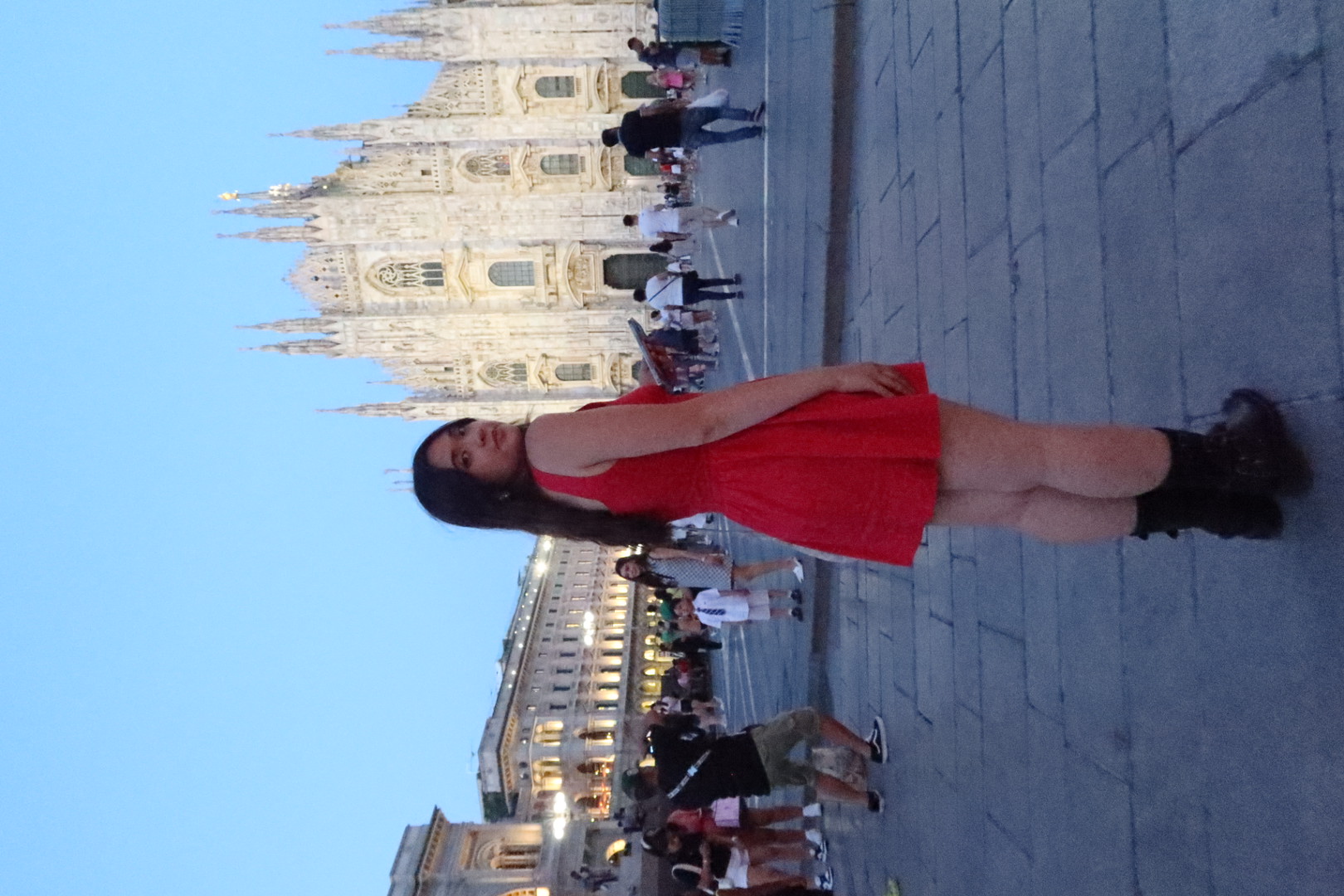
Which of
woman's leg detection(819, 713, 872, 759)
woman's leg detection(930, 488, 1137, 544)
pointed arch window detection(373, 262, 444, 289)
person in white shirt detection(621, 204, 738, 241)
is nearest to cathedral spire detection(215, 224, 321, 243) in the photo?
pointed arch window detection(373, 262, 444, 289)

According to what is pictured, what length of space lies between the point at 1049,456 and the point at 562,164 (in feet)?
74.6

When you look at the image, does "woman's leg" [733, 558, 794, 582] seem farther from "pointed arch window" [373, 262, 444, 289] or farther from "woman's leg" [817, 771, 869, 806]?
"pointed arch window" [373, 262, 444, 289]

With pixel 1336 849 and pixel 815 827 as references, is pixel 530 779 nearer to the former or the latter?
pixel 815 827

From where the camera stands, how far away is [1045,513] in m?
2.50

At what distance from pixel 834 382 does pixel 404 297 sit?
2352cm

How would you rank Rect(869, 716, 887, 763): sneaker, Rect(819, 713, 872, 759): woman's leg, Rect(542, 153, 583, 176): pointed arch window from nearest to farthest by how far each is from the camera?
Rect(869, 716, 887, 763): sneaker, Rect(819, 713, 872, 759): woman's leg, Rect(542, 153, 583, 176): pointed arch window

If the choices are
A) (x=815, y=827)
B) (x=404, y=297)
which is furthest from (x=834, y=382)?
(x=404, y=297)

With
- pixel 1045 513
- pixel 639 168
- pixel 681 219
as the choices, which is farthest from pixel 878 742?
pixel 639 168

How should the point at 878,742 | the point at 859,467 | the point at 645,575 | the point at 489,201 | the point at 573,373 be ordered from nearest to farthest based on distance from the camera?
1. the point at 859,467
2. the point at 878,742
3. the point at 645,575
4. the point at 489,201
5. the point at 573,373

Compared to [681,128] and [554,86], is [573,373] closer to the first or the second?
[554,86]

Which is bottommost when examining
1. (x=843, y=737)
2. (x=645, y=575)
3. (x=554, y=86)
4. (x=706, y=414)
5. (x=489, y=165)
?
(x=843, y=737)

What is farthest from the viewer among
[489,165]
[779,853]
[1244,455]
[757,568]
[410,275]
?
[410,275]

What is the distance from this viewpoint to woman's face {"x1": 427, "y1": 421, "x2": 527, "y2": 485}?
265 centimetres

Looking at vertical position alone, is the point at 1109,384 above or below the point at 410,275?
below
